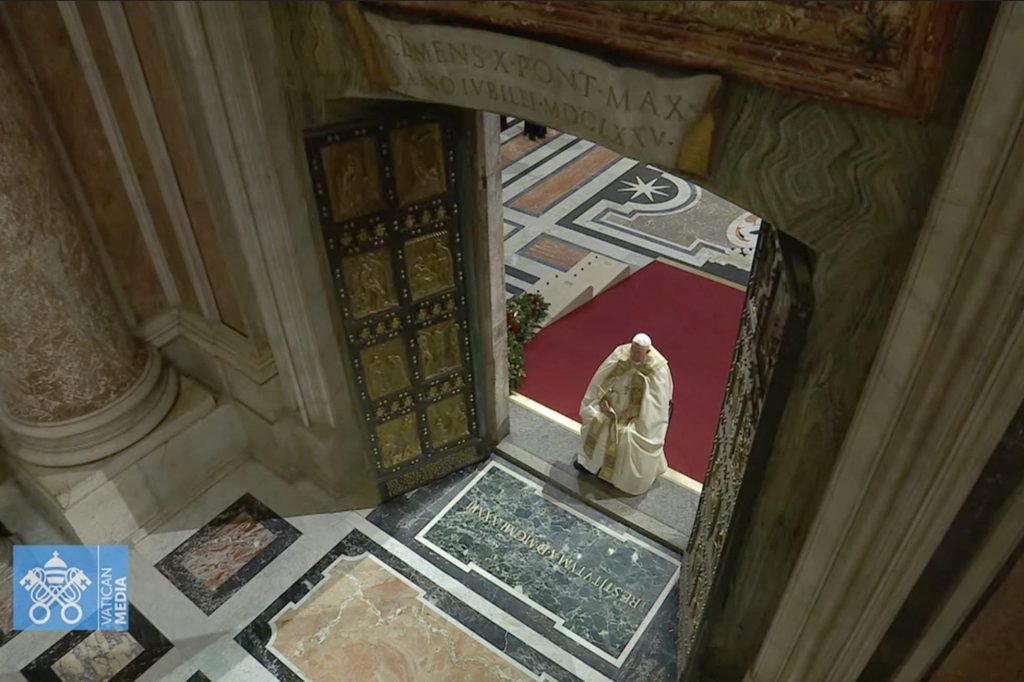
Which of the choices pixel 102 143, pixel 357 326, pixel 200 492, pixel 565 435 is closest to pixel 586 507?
pixel 565 435

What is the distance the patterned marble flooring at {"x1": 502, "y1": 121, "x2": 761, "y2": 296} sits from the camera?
7.95 metres

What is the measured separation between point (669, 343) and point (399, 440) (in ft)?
9.21

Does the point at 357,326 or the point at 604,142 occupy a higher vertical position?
the point at 604,142

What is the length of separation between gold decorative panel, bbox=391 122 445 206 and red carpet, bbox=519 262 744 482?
252 centimetres

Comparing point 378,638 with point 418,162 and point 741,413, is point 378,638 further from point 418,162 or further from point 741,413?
point 418,162

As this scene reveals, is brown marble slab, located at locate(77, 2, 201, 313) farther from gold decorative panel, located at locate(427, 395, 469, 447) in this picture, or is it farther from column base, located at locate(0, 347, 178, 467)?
gold decorative panel, located at locate(427, 395, 469, 447)

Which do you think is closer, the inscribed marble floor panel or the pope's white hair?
the inscribed marble floor panel

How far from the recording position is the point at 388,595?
4590mm

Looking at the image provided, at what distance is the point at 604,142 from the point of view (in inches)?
112

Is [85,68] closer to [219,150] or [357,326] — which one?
[219,150]

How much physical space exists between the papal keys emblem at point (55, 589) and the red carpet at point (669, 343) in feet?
10.7

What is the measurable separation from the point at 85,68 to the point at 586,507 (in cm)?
375

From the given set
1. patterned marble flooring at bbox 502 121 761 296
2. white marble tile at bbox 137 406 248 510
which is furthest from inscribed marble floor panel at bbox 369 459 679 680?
patterned marble flooring at bbox 502 121 761 296

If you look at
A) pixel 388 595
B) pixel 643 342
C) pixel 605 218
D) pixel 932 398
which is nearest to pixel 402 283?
pixel 643 342
